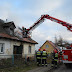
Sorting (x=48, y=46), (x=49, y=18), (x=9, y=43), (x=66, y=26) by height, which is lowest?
(x=9, y=43)

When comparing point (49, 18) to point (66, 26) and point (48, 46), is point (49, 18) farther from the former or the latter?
point (48, 46)

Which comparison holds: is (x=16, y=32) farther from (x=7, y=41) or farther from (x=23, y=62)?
(x=23, y=62)

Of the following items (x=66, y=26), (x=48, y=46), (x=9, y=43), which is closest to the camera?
(x=66, y=26)

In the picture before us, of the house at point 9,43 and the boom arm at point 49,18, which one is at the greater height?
the boom arm at point 49,18

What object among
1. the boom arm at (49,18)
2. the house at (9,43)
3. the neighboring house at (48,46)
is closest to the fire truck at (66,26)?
the boom arm at (49,18)

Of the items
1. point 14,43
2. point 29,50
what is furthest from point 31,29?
point 29,50

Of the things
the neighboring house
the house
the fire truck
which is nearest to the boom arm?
the fire truck

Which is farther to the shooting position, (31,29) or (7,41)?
(31,29)

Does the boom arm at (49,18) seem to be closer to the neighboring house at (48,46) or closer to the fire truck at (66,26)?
the fire truck at (66,26)

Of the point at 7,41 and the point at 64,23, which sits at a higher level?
the point at 64,23

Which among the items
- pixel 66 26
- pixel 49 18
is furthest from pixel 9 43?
pixel 66 26

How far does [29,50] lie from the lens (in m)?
18.2

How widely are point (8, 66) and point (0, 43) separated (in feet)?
12.1

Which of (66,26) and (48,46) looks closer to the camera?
(66,26)
